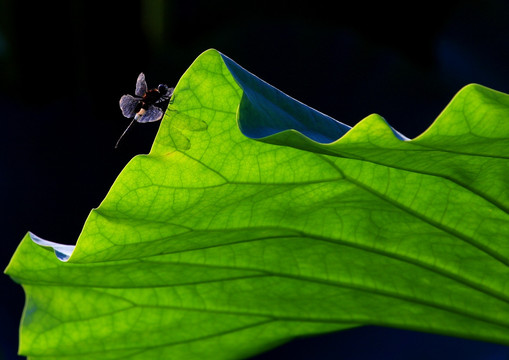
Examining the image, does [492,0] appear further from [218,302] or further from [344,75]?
[218,302]

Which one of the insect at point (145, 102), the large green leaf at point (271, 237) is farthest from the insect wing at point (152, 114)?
the large green leaf at point (271, 237)

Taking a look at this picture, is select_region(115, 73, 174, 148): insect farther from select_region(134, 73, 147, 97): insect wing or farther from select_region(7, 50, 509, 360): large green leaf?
select_region(7, 50, 509, 360): large green leaf

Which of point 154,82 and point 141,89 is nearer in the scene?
point 141,89

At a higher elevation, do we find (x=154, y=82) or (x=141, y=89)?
(x=141, y=89)

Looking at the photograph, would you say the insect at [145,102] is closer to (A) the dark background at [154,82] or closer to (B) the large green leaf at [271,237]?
(B) the large green leaf at [271,237]

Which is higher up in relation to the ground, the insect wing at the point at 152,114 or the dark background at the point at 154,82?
the insect wing at the point at 152,114

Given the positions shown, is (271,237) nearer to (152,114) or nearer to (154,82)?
(152,114)

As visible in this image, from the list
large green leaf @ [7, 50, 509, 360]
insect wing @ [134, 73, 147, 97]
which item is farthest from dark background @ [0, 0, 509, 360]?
insect wing @ [134, 73, 147, 97]

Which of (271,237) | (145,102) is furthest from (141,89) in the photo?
(271,237)
